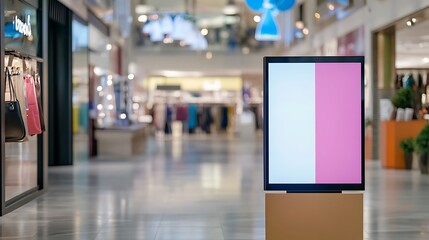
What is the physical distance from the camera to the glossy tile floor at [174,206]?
736cm

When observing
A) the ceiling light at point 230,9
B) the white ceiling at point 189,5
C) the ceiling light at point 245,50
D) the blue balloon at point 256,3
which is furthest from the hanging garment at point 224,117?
the blue balloon at point 256,3

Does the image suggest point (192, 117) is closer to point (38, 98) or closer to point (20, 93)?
point (38, 98)

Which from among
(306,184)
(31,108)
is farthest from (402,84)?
(306,184)

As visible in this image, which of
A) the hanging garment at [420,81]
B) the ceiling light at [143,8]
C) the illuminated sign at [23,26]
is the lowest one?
the hanging garment at [420,81]

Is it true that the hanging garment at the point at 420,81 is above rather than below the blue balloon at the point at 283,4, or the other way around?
below

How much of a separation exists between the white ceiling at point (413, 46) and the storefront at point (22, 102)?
7755mm

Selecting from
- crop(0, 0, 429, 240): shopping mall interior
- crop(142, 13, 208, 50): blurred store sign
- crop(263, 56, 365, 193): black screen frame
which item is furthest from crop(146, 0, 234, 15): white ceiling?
crop(263, 56, 365, 193): black screen frame

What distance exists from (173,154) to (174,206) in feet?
38.8

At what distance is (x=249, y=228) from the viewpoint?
757 cm

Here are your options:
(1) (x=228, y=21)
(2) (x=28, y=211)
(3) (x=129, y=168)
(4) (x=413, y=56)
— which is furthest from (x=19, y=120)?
(1) (x=228, y=21)

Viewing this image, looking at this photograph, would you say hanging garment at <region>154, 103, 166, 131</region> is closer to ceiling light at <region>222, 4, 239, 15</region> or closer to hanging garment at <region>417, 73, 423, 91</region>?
ceiling light at <region>222, 4, 239, 15</region>

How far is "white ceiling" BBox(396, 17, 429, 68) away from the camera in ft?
51.0

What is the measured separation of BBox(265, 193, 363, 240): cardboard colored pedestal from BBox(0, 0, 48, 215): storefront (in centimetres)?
371

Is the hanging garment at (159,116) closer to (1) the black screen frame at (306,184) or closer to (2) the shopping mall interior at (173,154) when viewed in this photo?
(2) the shopping mall interior at (173,154)
